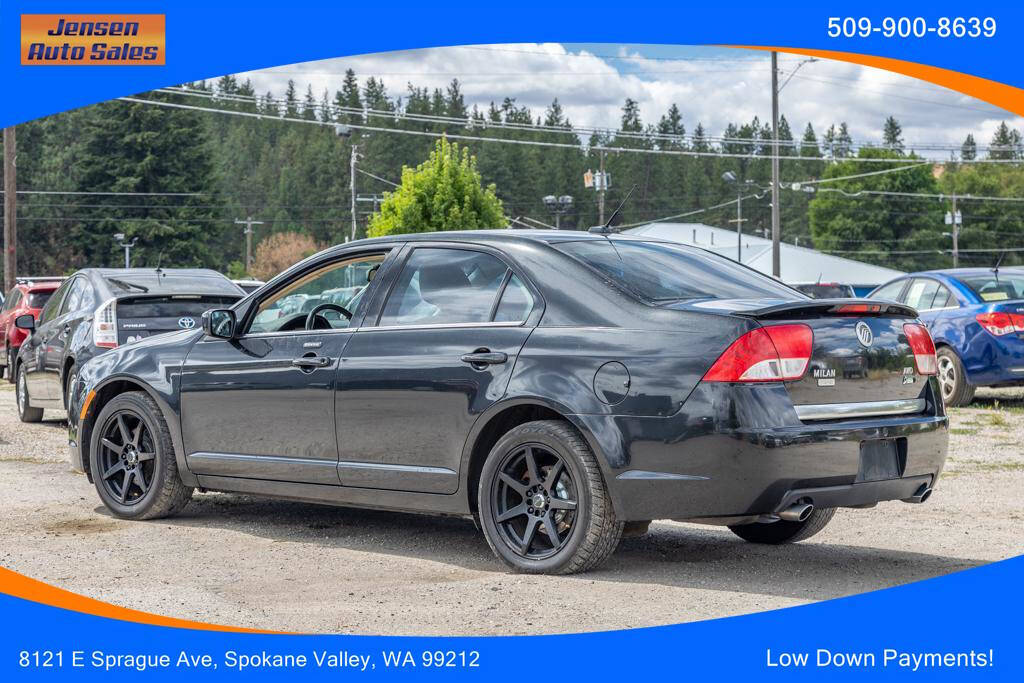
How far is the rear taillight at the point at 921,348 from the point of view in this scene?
20.8ft

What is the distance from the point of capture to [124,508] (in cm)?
802

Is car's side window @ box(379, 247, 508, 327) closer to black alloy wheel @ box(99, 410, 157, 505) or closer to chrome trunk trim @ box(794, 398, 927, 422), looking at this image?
chrome trunk trim @ box(794, 398, 927, 422)

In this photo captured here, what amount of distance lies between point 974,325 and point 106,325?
30.4 ft

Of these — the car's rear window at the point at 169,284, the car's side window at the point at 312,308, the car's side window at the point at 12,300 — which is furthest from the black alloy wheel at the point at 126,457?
the car's side window at the point at 12,300

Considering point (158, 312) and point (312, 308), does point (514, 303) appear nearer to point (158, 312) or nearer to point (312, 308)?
point (312, 308)

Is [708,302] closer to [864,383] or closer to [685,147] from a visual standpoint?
[864,383]

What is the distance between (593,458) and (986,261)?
118m

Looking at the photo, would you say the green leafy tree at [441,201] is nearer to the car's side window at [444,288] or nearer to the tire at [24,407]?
the tire at [24,407]

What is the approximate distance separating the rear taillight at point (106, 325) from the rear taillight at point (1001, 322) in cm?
924

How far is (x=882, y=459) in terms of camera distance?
19.8ft

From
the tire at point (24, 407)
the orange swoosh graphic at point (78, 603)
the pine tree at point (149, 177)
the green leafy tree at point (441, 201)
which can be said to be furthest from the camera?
the pine tree at point (149, 177)

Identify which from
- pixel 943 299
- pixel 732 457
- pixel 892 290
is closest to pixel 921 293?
pixel 943 299

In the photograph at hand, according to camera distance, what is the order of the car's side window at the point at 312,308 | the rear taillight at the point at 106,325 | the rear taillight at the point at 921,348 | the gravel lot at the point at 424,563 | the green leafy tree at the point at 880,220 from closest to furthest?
the gravel lot at the point at 424,563 < the rear taillight at the point at 921,348 < the car's side window at the point at 312,308 < the rear taillight at the point at 106,325 < the green leafy tree at the point at 880,220

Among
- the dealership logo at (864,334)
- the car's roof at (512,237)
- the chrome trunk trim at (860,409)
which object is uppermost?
the car's roof at (512,237)
